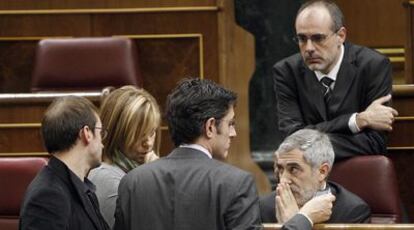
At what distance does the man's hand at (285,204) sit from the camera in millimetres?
1896

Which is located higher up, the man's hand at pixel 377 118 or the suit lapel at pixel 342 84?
the suit lapel at pixel 342 84

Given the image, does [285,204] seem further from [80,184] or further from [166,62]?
[166,62]

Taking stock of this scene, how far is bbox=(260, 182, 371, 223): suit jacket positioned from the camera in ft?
6.51

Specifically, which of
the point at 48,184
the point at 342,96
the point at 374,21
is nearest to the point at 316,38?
the point at 342,96

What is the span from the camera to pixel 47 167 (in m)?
1.65

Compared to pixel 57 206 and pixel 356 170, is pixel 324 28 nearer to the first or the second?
pixel 356 170

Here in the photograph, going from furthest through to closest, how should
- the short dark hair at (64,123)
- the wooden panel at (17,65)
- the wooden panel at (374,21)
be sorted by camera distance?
the wooden panel at (374,21) < the wooden panel at (17,65) < the short dark hair at (64,123)

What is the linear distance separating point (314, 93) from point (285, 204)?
0.52 metres

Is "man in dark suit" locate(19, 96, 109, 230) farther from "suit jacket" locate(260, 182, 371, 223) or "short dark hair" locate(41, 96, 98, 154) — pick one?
"suit jacket" locate(260, 182, 371, 223)

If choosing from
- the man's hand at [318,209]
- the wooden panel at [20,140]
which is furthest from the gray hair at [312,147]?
the wooden panel at [20,140]

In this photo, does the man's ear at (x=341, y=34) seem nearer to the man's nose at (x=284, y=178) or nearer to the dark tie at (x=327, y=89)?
the dark tie at (x=327, y=89)

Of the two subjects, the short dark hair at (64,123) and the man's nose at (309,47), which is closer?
the short dark hair at (64,123)

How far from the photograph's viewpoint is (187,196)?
1.57 meters

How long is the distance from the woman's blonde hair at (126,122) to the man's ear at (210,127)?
265 mm
